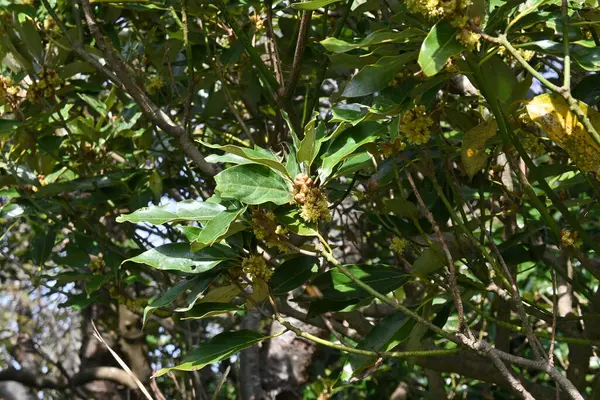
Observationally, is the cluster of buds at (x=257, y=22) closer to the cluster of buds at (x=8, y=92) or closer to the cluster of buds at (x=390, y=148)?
the cluster of buds at (x=8, y=92)

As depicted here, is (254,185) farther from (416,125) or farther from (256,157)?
(416,125)

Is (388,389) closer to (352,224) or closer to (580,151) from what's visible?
(352,224)

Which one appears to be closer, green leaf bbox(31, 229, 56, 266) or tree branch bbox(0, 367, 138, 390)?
green leaf bbox(31, 229, 56, 266)

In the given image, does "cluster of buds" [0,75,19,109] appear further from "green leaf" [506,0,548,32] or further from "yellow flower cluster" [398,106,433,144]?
"green leaf" [506,0,548,32]

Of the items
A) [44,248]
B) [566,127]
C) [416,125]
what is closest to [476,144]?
[416,125]

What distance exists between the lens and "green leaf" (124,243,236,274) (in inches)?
56.2

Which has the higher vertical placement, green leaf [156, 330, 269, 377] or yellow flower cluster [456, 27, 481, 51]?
yellow flower cluster [456, 27, 481, 51]

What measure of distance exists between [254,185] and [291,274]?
0.33 meters

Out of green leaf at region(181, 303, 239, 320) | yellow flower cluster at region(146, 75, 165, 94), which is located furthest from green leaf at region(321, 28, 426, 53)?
yellow flower cluster at region(146, 75, 165, 94)

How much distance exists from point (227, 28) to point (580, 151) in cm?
114

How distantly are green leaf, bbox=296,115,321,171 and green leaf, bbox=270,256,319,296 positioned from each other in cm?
31

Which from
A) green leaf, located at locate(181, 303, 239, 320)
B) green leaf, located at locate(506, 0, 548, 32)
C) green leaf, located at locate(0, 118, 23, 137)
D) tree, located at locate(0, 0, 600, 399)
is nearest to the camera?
green leaf, located at locate(506, 0, 548, 32)

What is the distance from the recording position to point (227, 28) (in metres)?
2.13

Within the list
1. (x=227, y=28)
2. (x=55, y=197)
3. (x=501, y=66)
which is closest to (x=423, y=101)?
(x=501, y=66)
